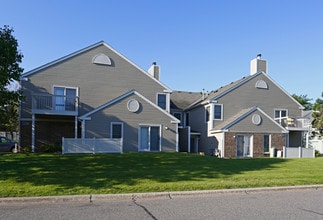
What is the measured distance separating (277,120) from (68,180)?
23.9 m

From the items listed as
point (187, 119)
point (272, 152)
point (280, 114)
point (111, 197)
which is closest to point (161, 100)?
point (187, 119)

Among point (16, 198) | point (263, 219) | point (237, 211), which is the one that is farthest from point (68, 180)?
point (263, 219)

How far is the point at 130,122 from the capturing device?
21.4 m

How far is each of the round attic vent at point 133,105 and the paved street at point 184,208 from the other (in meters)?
13.3

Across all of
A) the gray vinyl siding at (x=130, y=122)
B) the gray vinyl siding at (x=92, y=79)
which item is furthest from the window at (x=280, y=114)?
the gray vinyl siding at (x=92, y=79)

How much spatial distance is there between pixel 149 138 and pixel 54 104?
7360 mm

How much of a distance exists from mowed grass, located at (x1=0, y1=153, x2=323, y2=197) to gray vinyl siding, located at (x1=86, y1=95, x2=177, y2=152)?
6.12 m

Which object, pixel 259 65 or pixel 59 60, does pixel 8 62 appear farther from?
pixel 259 65

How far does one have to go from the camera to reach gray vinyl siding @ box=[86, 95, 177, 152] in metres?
20.7

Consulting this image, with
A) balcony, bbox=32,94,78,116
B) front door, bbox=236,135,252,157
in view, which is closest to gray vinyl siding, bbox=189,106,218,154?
front door, bbox=236,135,252,157

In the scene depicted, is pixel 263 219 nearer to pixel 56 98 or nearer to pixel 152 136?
pixel 152 136

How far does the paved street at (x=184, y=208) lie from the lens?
6566 millimetres

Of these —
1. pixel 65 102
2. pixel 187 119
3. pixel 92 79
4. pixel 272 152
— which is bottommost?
pixel 272 152

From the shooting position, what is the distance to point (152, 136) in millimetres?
22047
